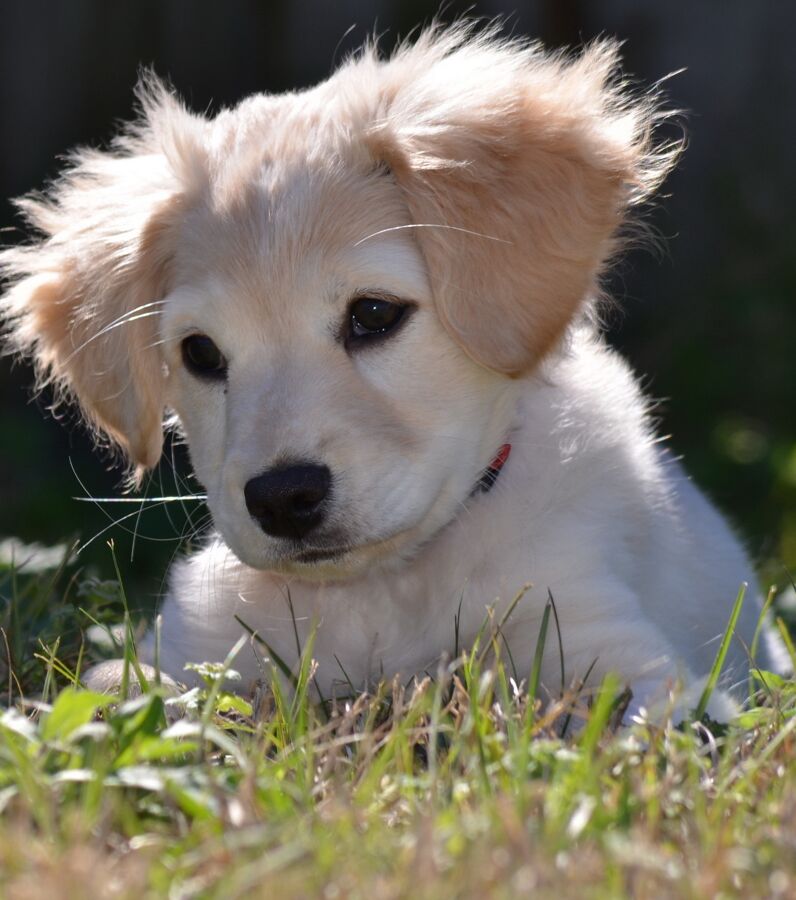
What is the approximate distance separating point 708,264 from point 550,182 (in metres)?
5.02

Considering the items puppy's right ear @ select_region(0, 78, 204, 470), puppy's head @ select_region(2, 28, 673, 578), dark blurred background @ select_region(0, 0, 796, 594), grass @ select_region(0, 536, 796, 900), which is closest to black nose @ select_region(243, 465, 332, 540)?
puppy's head @ select_region(2, 28, 673, 578)

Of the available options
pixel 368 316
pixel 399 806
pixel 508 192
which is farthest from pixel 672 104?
pixel 399 806

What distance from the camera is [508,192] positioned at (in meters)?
3.24

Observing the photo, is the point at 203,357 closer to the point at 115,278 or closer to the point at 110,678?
the point at 115,278

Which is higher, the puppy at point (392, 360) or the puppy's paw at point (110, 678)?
the puppy at point (392, 360)

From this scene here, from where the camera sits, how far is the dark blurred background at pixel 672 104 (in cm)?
A: 734

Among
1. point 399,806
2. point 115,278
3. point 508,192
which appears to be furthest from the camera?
point 115,278

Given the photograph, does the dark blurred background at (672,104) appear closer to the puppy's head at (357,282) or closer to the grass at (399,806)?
the puppy's head at (357,282)

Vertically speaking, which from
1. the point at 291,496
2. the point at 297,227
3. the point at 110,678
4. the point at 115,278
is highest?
the point at 297,227

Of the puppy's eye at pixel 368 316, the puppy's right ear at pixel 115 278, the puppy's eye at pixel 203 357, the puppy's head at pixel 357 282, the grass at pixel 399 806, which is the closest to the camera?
the grass at pixel 399 806

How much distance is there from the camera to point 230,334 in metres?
3.17

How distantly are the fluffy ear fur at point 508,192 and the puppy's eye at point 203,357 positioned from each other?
58cm

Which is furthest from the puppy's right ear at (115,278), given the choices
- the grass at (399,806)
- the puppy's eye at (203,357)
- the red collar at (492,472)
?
the grass at (399,806)

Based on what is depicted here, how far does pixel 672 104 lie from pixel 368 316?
5.54 metres
